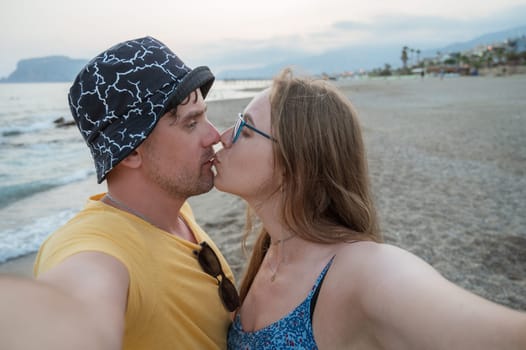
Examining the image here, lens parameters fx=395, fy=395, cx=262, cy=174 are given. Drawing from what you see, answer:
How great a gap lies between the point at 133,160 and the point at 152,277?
0.77 metres

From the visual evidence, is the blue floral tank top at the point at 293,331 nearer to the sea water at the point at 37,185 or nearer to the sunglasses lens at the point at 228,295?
the sunglasses lens at the point at 228,295

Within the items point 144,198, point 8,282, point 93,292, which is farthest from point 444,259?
point 8,282

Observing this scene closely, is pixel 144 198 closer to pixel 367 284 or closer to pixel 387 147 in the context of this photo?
pixel 367 284

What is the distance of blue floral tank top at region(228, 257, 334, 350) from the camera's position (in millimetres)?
1735

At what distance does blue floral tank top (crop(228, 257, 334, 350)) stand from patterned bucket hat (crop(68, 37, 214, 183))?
3.73 ft

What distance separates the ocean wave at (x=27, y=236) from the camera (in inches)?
245

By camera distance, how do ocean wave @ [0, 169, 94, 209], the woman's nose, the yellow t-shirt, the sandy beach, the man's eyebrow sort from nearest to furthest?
the yellow t-shirt
the man's eyebrow
the woman's nose
the sandy beach
ocean wave @ [0, 169, 94, 209]

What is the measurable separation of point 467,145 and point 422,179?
15.2ft

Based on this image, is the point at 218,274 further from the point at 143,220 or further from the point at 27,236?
the point at 27,236

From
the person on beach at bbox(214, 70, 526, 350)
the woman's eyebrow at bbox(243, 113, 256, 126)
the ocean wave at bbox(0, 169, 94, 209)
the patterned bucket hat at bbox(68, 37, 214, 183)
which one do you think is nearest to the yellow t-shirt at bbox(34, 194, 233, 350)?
the person on beach at bbox(214, 70, 526, 350)

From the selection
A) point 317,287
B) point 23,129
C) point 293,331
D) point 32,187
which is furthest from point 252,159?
point 23,129

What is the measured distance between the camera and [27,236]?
22.5ft

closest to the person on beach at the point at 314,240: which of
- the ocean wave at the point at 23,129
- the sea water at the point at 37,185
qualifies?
the sea water at the point at 37,185

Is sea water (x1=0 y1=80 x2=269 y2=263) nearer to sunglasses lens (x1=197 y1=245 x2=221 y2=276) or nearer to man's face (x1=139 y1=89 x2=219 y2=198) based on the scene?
man's face (x1=139 y1=89 x2=219 y2=198)
